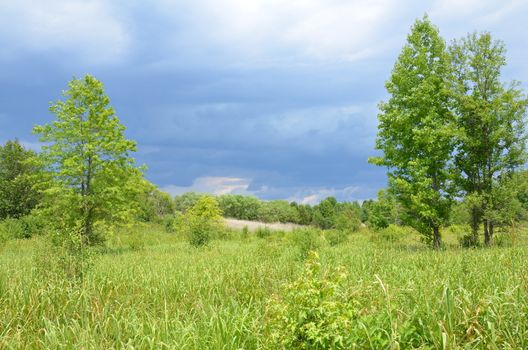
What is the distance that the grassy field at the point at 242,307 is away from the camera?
5.04 meters

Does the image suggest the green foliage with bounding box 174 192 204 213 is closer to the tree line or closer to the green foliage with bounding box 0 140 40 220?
the green foliage with bounding box 0 140 40 220

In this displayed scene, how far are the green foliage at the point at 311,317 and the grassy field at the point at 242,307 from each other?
89 millimetres

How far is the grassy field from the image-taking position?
5.04 meters

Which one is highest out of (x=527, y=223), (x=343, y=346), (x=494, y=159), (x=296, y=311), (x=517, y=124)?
(x=517, y=124)

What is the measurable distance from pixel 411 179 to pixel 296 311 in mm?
18243

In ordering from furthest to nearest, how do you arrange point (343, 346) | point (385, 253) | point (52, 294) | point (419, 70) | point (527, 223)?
1. point (419, 70)
2. point (527, 223)
3. point (385, 253)
4. point (52, 294)
5. point (343, 346)

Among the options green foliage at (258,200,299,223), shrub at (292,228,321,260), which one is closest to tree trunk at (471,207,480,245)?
shrub at (292,228,321,260)

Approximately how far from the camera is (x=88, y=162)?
24516mm

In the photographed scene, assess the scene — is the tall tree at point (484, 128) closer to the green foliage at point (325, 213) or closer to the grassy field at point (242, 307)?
the grassy field at point (242, 307)

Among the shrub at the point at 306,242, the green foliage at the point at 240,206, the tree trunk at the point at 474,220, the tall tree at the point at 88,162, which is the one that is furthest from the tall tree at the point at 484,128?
the green foliage at the point at 240,206

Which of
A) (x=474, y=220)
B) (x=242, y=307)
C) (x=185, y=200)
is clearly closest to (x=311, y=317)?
(x=242, y=307)

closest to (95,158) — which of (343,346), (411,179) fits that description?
(411,179)

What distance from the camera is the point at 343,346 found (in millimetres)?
4637

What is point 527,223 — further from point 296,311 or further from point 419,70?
point 296,311
